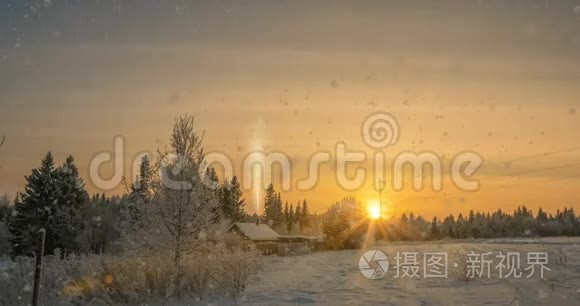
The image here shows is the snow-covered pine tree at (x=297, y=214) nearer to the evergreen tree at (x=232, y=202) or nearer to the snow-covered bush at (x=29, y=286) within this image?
the evergreen tree at (x=232, y=202)

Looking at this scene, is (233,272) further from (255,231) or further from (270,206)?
(270,206)

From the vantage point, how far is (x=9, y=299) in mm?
11469

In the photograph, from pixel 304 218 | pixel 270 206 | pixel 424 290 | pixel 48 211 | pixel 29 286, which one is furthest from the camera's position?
pixel 304 218

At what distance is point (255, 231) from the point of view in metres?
57.0

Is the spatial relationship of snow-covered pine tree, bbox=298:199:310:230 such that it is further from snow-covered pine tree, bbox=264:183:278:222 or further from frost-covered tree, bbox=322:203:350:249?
frost-covered tree, bbox=322:203:350:249

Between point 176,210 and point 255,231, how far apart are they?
42.5 meters

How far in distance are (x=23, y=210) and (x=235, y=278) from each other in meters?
36.1

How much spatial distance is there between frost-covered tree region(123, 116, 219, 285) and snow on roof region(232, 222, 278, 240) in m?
38.5

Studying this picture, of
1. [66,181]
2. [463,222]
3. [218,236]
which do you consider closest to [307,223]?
[463,222]

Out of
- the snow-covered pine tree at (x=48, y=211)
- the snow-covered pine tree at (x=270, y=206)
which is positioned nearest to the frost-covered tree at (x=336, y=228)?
the snow-covered pine tree at (x=48, y=211)

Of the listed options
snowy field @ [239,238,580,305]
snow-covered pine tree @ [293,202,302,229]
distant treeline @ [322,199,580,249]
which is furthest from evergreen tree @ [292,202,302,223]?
snowy field @ [239,238,580,305]

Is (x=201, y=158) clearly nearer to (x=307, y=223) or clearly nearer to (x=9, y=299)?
(x=9, y=299)

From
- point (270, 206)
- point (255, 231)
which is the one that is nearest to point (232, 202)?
point (255, 231)

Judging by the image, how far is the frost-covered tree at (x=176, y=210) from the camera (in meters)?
15.0
